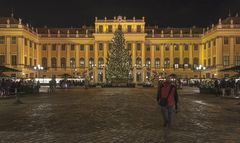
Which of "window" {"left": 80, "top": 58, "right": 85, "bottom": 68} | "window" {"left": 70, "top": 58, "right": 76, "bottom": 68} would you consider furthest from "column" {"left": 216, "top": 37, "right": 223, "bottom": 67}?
"window" {"left": 70, "top": 58, "right": 76, "bottom": 68}

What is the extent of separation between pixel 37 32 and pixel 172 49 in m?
35.4

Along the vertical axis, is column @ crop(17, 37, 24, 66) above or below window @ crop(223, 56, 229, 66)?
above

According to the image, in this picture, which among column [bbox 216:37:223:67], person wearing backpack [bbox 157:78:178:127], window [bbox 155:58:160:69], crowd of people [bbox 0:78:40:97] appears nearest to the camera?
person wearing backpack [bbox 157:78:178:127]

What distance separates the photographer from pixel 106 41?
112 meters

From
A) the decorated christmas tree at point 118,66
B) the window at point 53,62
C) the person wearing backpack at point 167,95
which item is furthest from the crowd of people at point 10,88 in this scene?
the window at point 53,62

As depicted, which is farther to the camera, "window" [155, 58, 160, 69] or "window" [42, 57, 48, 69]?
"window" [155, 58, 160, 69]

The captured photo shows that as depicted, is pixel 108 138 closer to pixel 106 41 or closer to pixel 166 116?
pixel 166 116

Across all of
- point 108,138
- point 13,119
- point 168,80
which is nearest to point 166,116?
point 168,80

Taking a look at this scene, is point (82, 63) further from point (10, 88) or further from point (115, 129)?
Answer: point (115, 129)

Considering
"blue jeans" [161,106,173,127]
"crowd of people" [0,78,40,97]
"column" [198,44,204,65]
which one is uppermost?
"column" [198,44,204,65]

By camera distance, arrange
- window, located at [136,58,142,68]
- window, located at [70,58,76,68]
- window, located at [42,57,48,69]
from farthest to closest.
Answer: window, located at [70,58,76,68], window, located at [136,58,142,68], window, located at [42,57,48,69]

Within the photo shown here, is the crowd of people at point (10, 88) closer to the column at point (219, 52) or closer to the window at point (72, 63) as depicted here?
the column at point (219, 52)

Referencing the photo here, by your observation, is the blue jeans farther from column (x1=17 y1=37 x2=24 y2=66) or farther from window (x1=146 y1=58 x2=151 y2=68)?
window (x1=146 y1=58 x2=151 y2=68)

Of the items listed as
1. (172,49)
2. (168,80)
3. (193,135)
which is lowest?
(193,135)
